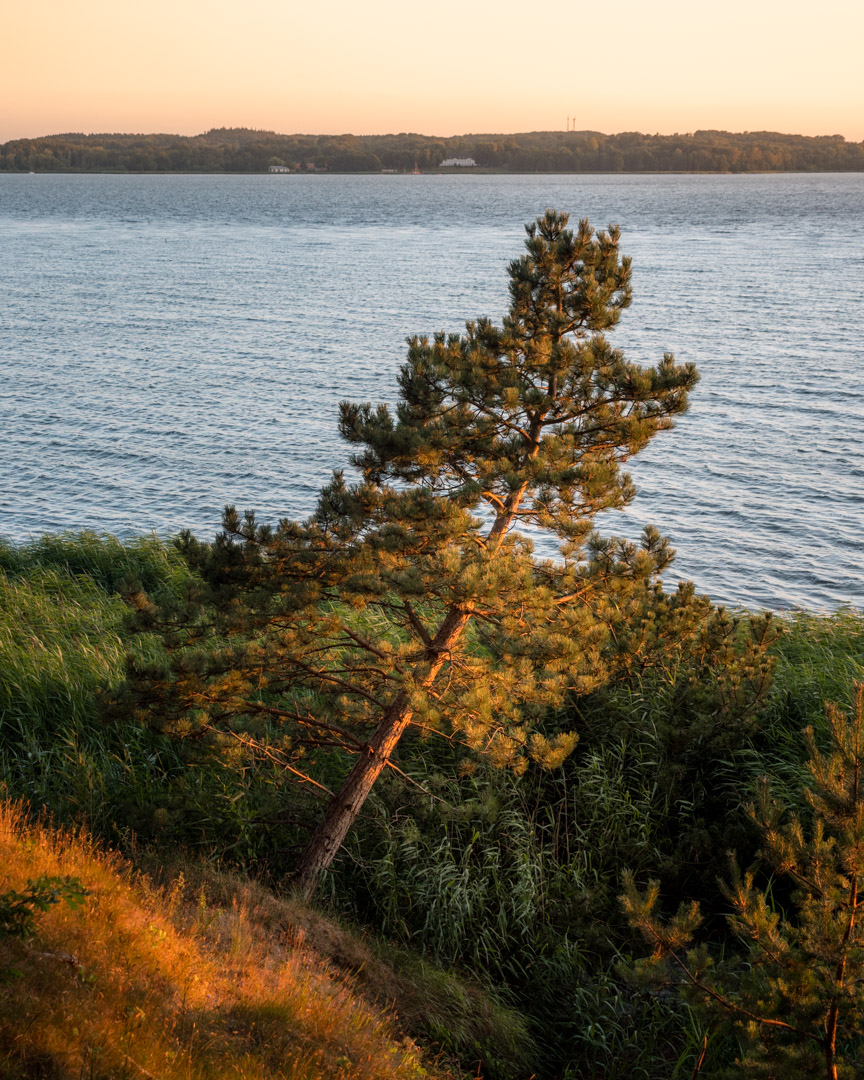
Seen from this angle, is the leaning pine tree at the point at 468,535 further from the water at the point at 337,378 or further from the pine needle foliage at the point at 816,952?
the water at the point at 337,378

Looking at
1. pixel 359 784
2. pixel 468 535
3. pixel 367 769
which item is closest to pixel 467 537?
pixel 468 535

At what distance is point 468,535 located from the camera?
752cm

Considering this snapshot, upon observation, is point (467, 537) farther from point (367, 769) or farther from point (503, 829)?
point (503, 829)

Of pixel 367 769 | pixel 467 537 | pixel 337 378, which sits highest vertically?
pixel 467 537

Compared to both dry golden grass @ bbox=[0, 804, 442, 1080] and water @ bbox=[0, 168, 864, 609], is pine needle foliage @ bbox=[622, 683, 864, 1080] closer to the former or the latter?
dry golden grass @ bbox=[0, 804, 442, 1080]

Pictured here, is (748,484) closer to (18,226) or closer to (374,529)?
(374,529)

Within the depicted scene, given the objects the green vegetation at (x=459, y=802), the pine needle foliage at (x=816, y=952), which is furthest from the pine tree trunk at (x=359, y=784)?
the pine needle foliage at (x=816, y=952)

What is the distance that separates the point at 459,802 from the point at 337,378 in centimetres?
2908

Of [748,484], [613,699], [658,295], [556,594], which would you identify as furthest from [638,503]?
[658,295]

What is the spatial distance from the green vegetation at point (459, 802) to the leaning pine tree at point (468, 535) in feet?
0.12

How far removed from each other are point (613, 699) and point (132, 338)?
40.5 m

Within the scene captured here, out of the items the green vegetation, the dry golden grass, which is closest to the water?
the green vegetation

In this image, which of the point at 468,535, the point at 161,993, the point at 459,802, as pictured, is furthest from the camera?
the point at 459,802

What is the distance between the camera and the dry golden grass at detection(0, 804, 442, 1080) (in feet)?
14.7
